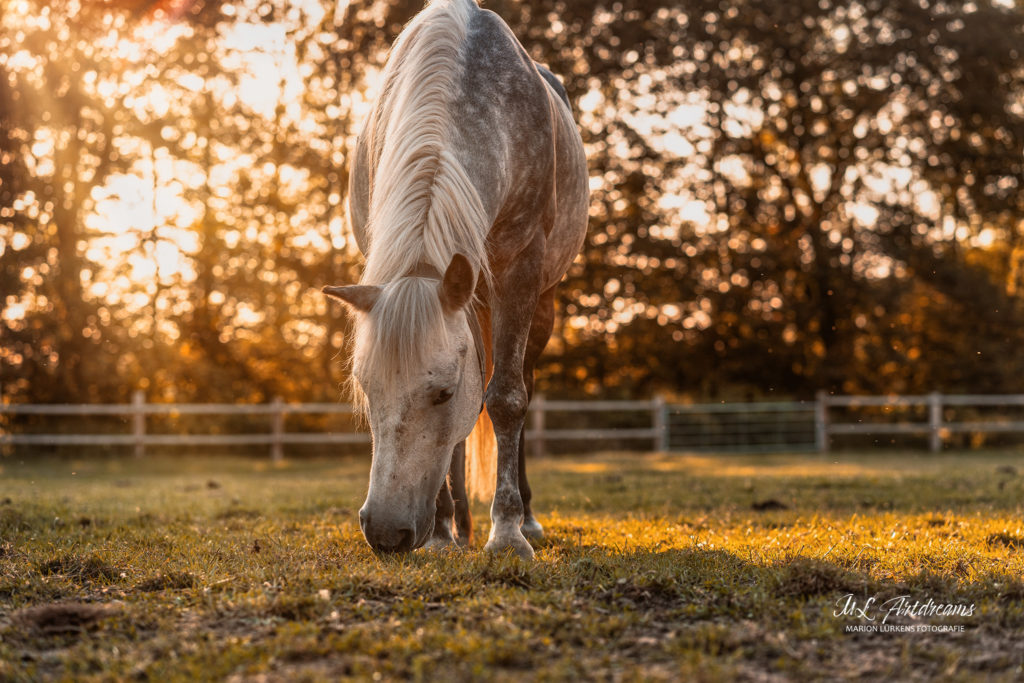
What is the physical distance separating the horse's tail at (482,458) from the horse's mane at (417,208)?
3.36 feet

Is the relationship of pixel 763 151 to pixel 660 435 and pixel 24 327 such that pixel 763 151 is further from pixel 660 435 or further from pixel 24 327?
pixel 24 327

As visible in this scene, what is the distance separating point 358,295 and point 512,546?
1.32m

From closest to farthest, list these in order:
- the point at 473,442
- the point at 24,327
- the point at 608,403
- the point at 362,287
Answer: the point at 362,287
the point at 473,442
the point at 24,327
the point at 608,403

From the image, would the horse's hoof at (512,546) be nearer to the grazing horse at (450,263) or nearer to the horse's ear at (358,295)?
the grazing horse at (450,263)

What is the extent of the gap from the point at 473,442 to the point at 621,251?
15157 mm

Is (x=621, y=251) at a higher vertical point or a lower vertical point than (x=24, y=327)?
higher

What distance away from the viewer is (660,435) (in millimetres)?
17609

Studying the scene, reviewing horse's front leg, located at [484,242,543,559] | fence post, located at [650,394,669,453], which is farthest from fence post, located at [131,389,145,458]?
horse's front leg, located at [484,242,543,559]

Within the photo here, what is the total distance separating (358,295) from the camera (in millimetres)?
3326

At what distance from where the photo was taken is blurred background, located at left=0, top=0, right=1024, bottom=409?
60.4 feet

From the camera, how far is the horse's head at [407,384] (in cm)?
324

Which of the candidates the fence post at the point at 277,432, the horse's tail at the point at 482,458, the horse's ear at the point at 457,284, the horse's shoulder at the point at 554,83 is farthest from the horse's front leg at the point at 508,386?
the fence post at the point at 277,432

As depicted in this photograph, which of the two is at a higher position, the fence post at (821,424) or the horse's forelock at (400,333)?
the horse's forelock at (400,333)

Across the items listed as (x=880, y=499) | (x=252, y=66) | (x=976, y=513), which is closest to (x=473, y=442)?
(x=976, y=513)
